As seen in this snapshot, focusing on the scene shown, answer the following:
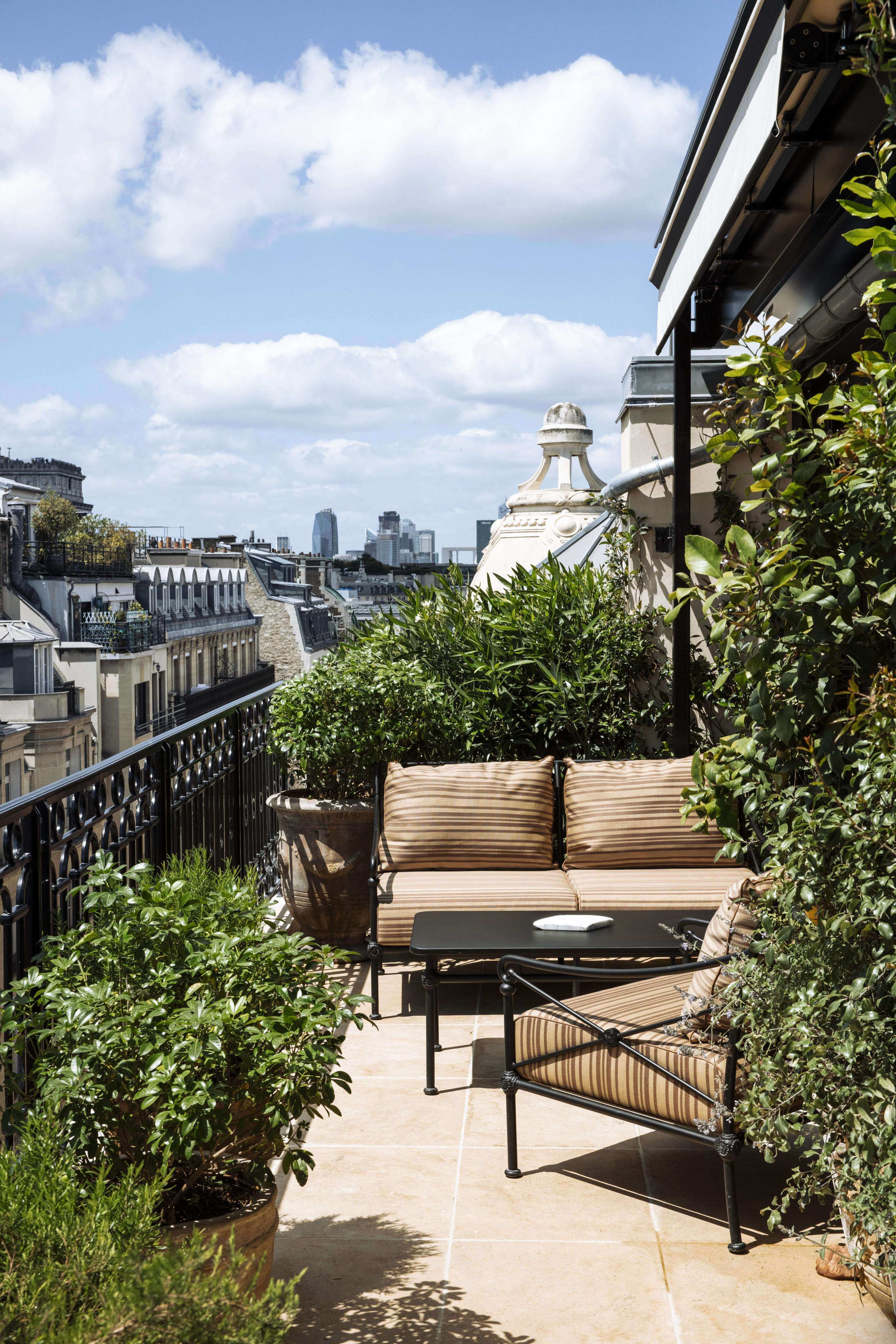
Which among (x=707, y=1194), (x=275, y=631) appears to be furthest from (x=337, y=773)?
(x=275, y=631)

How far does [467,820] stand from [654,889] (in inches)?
36.3

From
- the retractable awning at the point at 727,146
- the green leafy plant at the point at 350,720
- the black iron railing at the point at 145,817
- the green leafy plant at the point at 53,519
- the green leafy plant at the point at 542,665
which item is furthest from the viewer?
the green leafy plant at the point at 53,519

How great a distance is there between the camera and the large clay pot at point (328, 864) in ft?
16.7

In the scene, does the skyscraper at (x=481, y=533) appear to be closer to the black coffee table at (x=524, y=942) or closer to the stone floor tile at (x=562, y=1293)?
the black coffee table at (x=524, y=942)

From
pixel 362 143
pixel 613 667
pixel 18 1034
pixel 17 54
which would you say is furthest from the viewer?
pixel 17 54

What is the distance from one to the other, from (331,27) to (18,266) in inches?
4284

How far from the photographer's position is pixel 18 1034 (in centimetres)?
212

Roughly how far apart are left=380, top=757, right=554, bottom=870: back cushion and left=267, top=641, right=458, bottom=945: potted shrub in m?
0.22

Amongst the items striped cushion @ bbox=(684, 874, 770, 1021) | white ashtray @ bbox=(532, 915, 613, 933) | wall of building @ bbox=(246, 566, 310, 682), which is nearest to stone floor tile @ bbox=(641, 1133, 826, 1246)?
striped cushion @ bbox=(684, 874, 770, 1021)

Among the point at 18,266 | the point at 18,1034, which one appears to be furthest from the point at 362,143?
the point at 18,266

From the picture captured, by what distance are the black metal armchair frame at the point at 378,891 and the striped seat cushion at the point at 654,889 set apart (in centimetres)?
44

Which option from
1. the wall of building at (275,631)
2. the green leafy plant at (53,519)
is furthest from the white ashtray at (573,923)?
the wall of building at (275,631)

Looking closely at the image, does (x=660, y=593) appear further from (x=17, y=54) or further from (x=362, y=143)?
(x=17, y=54)

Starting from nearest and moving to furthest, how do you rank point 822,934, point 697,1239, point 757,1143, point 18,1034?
point 822,934 → point 18,1034 → point 757,1143 → point 697,1239
